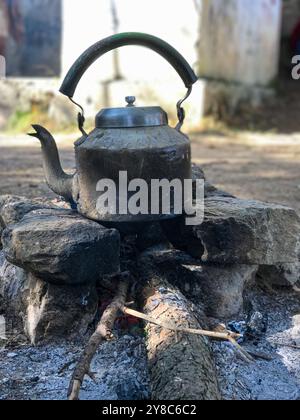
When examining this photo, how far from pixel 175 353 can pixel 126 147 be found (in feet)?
2.53

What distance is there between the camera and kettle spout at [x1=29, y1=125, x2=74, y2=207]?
2525 millimetres

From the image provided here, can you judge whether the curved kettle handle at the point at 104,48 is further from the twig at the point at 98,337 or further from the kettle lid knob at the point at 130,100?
the twig at the point at 98,337

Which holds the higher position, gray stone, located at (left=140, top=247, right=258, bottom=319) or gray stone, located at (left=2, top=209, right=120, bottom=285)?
gray stone, located at (left=2, top=209, right=120, bottom=285)

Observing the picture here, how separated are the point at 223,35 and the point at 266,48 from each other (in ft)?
3.47

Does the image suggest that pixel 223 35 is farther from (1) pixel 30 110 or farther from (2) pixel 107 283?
(2) pixel 107 283

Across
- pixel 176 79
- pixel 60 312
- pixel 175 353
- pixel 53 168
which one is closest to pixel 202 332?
pixel 175 353

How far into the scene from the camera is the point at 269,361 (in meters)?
2.08

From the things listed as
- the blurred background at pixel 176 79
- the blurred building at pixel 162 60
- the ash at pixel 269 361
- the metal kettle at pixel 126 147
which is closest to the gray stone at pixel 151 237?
the metal kettle at pixel 126 147

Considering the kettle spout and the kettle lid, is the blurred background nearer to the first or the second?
the kettle spout

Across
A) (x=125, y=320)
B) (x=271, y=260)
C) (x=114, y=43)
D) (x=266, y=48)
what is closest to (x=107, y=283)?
(x=125, y=320)

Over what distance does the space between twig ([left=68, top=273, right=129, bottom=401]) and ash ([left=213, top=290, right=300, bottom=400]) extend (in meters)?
0.38

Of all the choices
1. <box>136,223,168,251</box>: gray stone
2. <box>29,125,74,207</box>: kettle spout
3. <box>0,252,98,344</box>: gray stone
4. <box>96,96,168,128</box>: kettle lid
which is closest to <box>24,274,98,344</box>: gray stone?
<box>0,252,98,344</box>: gray stone

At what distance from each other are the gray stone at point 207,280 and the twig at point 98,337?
21 centimetres

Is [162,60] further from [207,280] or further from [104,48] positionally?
[207,280]
